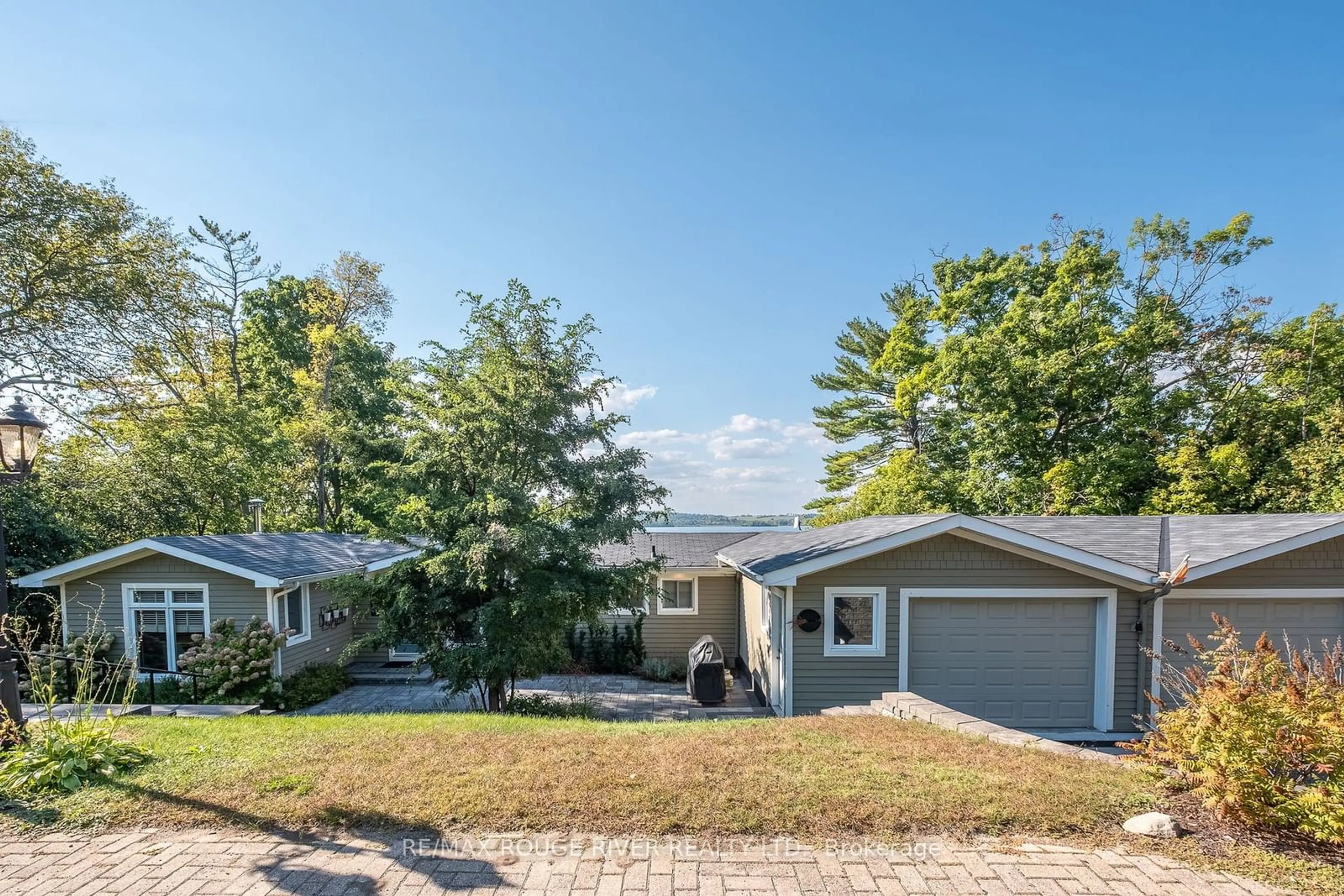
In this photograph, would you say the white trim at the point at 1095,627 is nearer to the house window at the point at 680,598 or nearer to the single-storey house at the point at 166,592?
the house window at the point at 680,598

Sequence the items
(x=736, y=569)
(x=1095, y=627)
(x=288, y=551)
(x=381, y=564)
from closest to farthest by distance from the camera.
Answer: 1. (x=1095, y=627)
2. (x=736, y=569)
3. (x=288, y=551)
4. (x=381, y=564)

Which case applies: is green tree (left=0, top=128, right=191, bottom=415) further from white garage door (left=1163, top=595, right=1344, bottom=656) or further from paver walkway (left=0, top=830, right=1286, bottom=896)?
white garage door (left=1163, top=595, right=1344, bottom=656)

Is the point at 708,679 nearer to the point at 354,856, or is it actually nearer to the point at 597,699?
the point at 597,699

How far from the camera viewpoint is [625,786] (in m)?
4.09

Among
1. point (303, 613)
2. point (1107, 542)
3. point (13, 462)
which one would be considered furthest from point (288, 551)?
point (1107, 542)

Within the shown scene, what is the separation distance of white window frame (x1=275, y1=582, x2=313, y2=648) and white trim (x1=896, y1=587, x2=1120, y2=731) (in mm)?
10493

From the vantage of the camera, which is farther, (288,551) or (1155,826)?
(288,551)

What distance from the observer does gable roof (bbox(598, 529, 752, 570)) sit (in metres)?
13.1

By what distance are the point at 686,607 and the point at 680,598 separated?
0.85 ft

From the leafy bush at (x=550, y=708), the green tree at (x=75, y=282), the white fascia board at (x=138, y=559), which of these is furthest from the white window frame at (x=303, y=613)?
→ the green tree at (x=75, y=282)

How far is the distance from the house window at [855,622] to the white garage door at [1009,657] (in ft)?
1.62

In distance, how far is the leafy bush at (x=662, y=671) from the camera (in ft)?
40.2

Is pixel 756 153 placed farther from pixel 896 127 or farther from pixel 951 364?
pixel 951 364

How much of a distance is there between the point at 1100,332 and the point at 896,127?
11.8 meters
